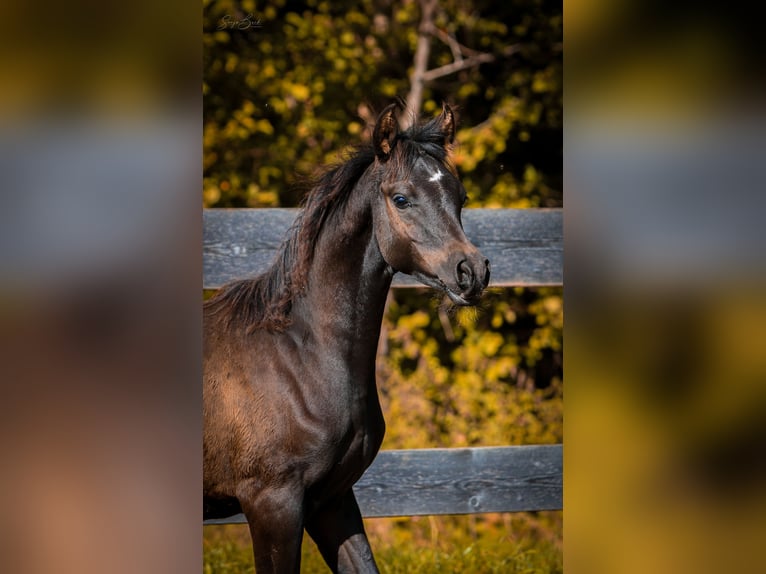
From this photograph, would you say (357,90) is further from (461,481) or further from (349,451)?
(349,451)

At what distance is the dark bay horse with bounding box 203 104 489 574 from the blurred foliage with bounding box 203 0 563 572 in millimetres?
2421

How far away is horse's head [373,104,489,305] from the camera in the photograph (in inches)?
83.5

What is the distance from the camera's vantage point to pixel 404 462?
3566 millimetres

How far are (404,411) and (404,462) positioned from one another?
4.24 feet

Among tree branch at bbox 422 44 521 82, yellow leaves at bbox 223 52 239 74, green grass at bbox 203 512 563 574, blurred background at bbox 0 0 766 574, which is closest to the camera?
blurred background at bbox 0 0 766 574

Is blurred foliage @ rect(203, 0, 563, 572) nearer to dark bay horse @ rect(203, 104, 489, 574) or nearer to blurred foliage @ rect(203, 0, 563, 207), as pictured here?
blurred foliage @ rect(203, 0, 563, 207)

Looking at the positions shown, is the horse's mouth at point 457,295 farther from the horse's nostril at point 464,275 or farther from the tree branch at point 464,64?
the tree branch at point 464,64

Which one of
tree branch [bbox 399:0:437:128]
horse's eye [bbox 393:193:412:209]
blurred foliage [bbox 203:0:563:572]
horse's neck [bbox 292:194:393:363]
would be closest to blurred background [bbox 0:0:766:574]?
horse's eye [bbox 393:193:412:209]

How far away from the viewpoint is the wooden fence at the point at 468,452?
340cm
